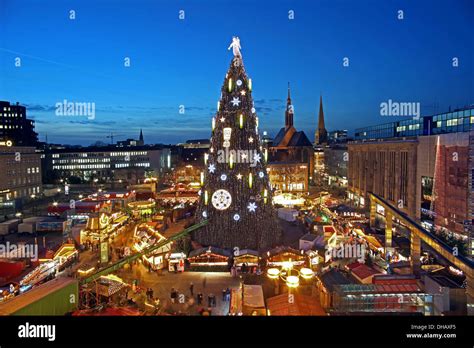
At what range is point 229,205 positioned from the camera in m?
15.8

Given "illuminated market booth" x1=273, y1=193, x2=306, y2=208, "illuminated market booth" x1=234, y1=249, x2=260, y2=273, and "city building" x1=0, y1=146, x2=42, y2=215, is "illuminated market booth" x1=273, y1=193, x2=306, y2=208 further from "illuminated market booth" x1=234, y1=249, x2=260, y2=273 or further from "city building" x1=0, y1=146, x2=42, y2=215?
"city building" x1=0, y1=146, x2=42, y2=215

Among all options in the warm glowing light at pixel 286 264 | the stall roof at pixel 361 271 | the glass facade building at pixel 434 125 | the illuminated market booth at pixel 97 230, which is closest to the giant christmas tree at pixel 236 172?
the warm glowing light at pixel 286 264

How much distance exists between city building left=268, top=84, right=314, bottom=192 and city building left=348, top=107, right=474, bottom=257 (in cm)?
947

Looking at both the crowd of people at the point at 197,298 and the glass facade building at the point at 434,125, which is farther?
the glass facade building at the point at 434,125

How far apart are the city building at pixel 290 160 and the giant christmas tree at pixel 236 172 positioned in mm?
28313

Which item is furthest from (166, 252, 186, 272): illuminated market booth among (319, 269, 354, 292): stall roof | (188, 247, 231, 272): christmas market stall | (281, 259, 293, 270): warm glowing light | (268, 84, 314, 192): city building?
(268, 84, 314, 192): city building

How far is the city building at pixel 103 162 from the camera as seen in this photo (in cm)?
6450

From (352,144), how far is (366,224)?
66.3ft

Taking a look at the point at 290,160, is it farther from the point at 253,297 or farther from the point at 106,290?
the point at 106,290

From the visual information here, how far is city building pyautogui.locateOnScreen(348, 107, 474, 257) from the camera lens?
20.3 m

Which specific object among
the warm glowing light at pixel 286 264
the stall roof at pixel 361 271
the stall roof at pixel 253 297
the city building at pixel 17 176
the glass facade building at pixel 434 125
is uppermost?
the glass facade building at pixel 434 125

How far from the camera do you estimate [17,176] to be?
3912 centimetres

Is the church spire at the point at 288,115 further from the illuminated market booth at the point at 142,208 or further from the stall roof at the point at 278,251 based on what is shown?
the stall roof at the point at 278,251
